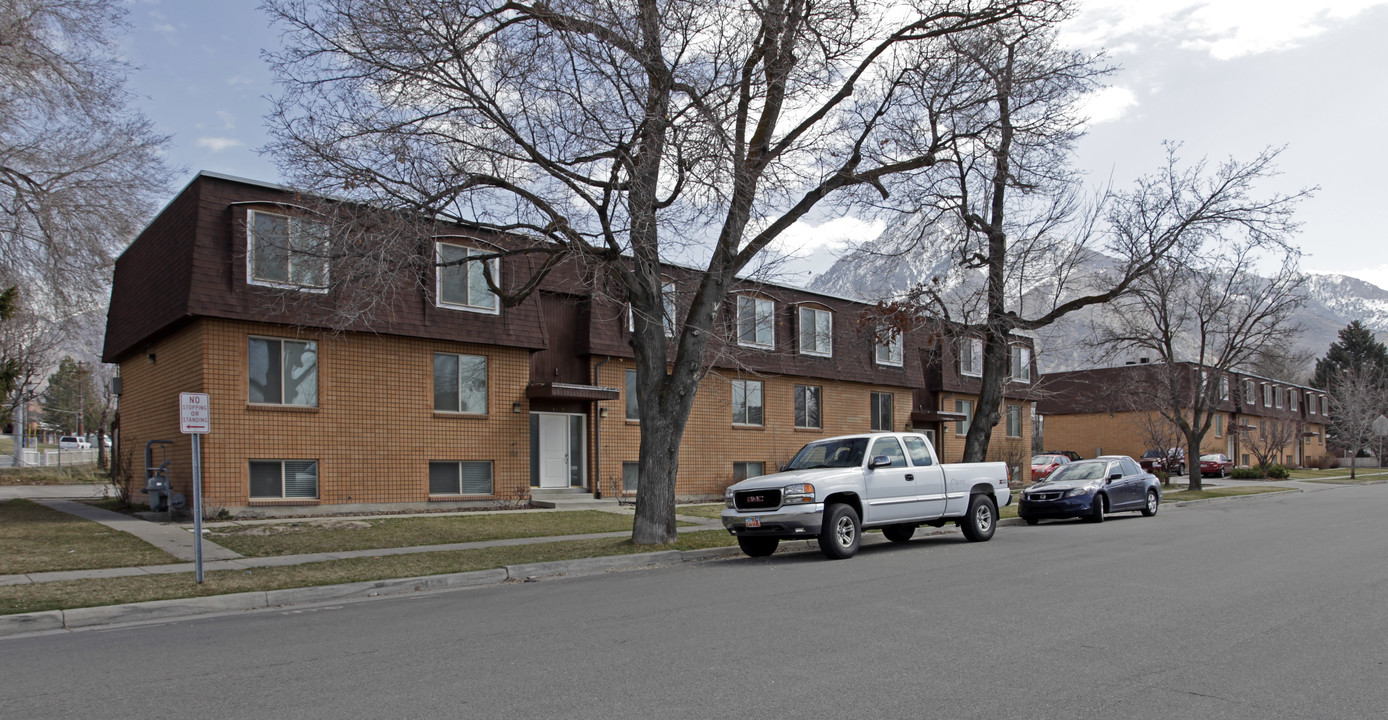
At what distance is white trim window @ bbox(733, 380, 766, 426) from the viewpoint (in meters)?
28.5

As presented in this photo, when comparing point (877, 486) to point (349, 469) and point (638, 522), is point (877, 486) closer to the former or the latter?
point (638, 522)

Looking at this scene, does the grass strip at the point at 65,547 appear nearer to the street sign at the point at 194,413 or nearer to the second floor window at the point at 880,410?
the street sign at the point at 194,413

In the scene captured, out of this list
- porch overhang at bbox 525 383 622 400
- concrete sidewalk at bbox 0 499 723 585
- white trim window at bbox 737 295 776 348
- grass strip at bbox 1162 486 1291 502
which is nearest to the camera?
concrete sidewalk at bbox 0 499 723 585

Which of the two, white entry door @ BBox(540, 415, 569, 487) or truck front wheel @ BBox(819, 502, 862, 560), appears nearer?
truck front wheel @ BBox(819, 502, 862, 560)

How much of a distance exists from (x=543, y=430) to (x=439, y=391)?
3460 mm

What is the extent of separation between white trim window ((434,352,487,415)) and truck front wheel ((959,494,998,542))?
11.4 m

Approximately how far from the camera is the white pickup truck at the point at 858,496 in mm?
13703

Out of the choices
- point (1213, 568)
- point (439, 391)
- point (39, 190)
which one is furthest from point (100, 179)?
point (1213, 568)

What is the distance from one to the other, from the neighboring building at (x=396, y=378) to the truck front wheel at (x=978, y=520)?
4568 millimetres

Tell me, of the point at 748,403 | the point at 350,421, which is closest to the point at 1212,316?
the point at 748,403

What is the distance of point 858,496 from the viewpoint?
1423 centimetres

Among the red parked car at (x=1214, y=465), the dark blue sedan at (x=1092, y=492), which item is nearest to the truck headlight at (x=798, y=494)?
the dark blue sedan at (x=1092, y=492)

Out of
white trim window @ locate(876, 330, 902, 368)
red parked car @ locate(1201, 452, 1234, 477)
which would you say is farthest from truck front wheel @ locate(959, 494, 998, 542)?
red parked car @ locate(1201, 452, 1234, 477)

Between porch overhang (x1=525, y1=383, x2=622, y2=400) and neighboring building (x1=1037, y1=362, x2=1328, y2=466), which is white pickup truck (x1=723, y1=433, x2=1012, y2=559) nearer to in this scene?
porch overhang (x1=525, y1=383, x2=622, y2=400)
